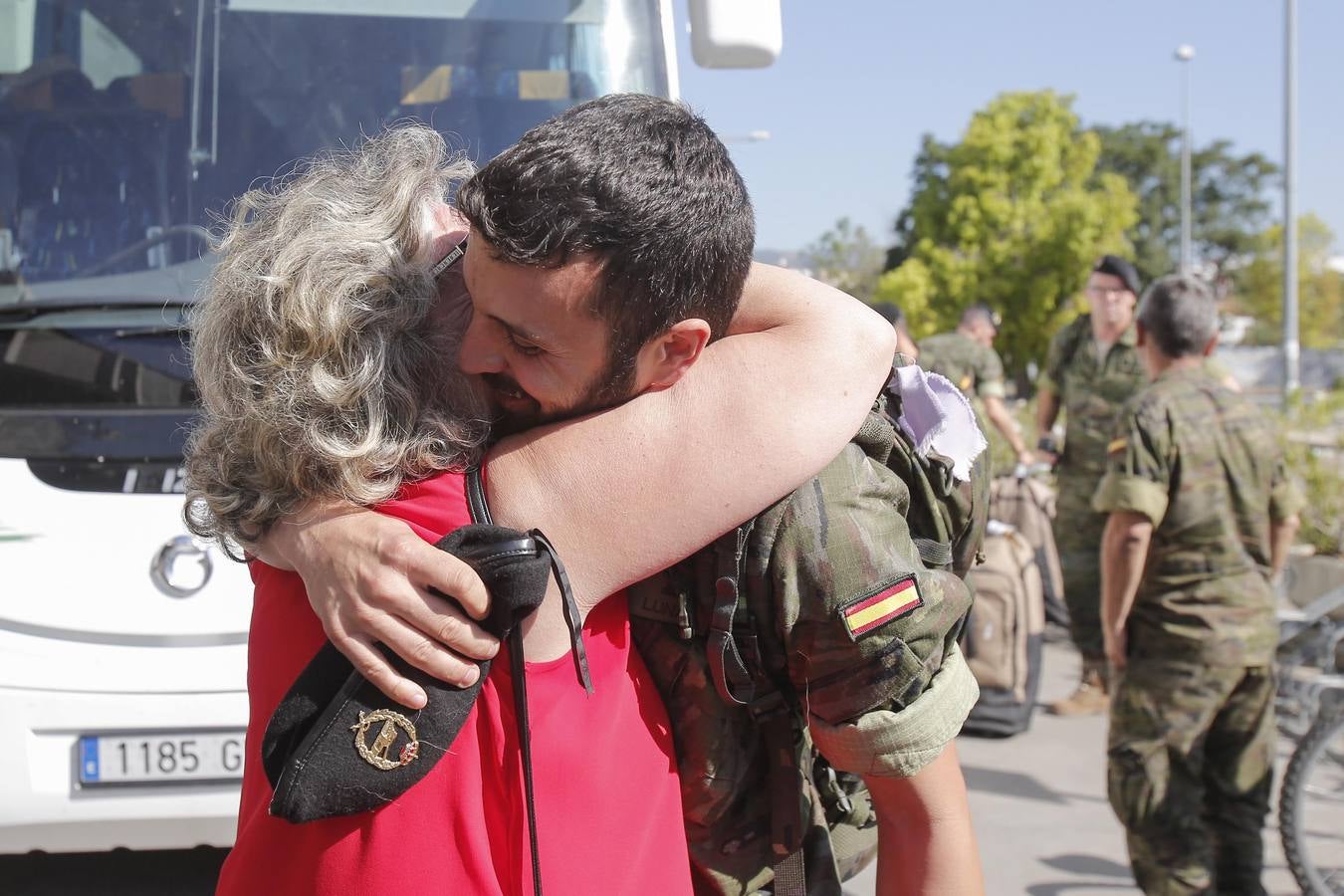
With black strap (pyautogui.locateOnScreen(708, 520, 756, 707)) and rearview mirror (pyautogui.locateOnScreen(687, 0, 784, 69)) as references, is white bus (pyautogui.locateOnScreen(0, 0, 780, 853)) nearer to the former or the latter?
rearview mirror (pyautogui.locateOnScreen(687, 0, 784, 69))

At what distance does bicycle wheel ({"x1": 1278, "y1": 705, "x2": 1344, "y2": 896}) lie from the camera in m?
3.92

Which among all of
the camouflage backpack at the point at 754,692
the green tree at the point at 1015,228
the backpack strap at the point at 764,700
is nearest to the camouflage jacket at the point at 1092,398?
the camouflage backpack at the point at 754,692

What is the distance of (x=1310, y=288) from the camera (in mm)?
53344

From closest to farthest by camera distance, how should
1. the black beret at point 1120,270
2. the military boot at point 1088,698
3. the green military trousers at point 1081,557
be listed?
the green military trousers at point 1081,557 < the military boot at point 1088,698 < the black beret at point 1120,270

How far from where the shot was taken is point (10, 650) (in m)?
2.68

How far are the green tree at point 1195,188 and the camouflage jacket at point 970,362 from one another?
63.7 meters

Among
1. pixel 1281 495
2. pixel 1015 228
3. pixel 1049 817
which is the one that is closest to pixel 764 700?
pixel 1281 495

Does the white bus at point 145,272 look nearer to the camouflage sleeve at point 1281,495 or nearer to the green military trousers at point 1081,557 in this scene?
the camouflage sleeve at point 1281,495

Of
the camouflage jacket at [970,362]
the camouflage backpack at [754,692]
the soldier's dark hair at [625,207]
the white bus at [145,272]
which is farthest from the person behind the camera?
the camouflage jacket at [970,362]

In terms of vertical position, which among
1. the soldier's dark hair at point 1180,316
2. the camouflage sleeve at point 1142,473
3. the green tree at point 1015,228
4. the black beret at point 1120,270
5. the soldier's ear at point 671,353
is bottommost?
the green tree at point 1015,228

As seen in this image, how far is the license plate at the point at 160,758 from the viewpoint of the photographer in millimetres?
2732

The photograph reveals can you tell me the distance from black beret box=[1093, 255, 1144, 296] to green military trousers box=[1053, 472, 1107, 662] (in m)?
0.99

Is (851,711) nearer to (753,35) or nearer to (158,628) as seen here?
(158,628)

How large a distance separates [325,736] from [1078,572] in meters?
5.39
